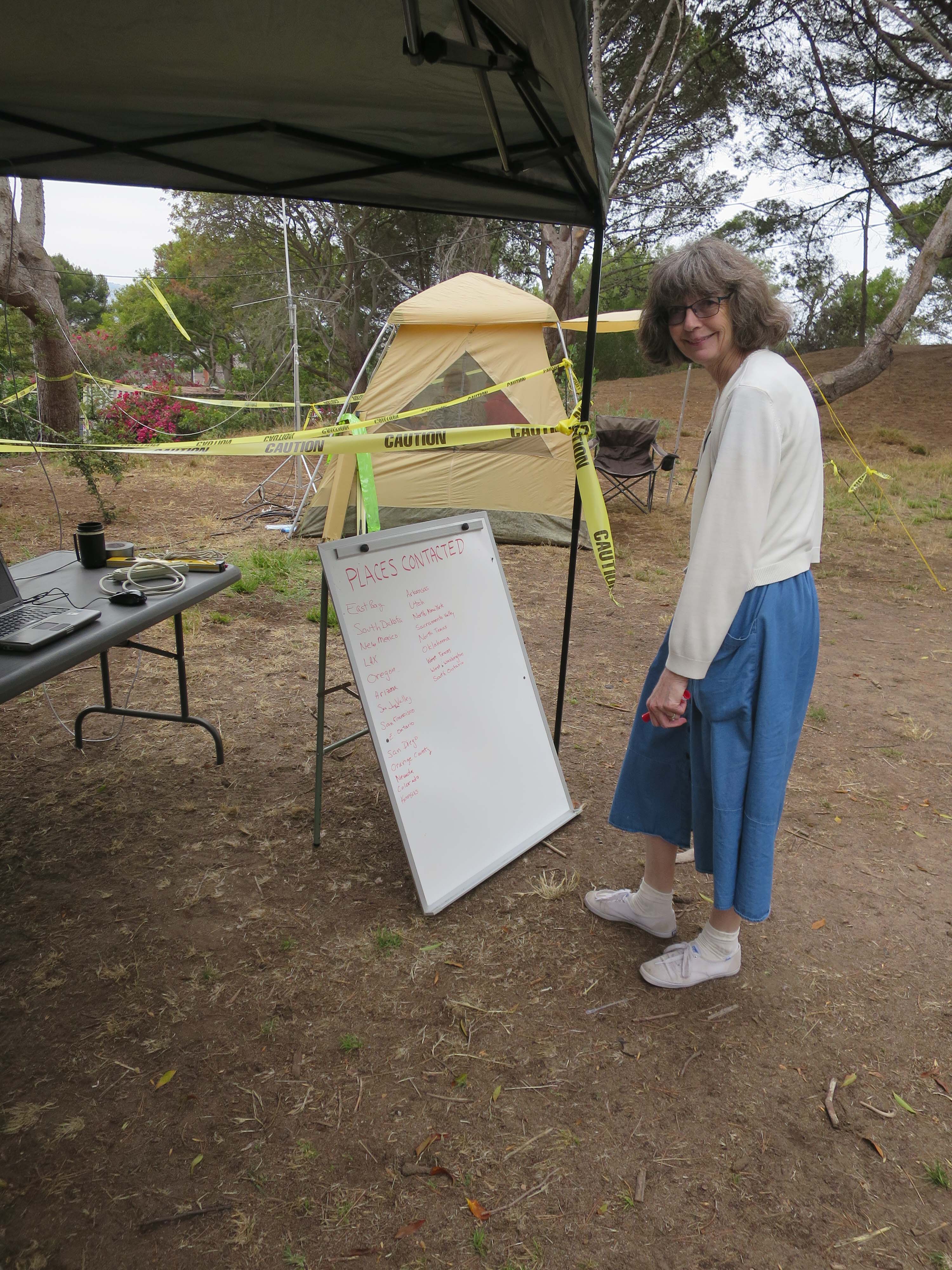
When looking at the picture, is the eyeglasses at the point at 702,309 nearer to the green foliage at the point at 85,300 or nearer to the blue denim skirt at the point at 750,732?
the blue denim skirt at the point at 750,732

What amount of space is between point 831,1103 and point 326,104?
2.89 metres

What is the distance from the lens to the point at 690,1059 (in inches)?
72.9

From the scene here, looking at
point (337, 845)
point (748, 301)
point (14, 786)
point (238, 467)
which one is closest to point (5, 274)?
point (238, 467)

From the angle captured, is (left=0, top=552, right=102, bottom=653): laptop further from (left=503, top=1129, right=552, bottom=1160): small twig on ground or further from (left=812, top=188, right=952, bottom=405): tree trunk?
(left=812, top=188, right=952, bottom=405): tree trunk

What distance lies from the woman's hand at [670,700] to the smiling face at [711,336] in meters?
0.68

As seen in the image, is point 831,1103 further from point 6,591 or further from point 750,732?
point 6,591

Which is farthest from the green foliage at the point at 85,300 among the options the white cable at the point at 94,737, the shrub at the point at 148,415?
the white cable at the point at 94,737

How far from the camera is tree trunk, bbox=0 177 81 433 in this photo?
778cm

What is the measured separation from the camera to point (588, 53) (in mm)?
1507

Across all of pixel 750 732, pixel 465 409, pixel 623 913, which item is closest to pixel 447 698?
pixel 623 913

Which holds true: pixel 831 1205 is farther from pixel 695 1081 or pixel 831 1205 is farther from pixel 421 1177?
pixel 421 1177

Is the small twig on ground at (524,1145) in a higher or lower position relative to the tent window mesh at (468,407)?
lower

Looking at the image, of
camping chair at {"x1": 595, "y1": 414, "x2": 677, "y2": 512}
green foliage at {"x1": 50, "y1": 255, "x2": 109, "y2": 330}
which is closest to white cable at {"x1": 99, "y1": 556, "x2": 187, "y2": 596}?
camping chair at {"x1": 595, "y1": 414, "x2": 677, "y2": 512}

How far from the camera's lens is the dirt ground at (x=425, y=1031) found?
4.82ft
